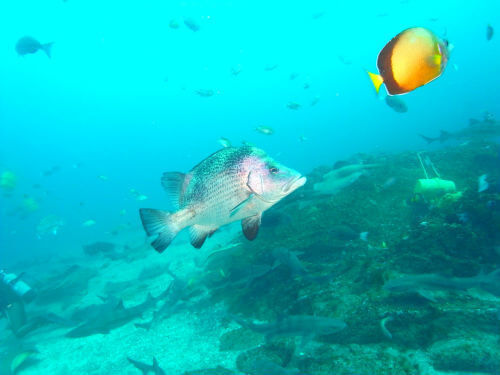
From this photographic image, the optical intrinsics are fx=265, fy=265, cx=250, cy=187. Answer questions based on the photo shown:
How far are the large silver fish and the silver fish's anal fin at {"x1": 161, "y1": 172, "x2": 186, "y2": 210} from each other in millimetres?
43

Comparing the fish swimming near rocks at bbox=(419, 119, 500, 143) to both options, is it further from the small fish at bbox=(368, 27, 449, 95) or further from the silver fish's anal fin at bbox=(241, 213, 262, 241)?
the silver fish's anal fin at bbox=(241, 213, 262, 241)

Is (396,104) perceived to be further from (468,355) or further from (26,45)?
(26,45)

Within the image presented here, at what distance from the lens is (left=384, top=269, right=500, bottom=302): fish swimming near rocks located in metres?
3.18

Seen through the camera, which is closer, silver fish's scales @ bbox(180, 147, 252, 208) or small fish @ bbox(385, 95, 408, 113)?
silver fish's scales @ bbox(180, 147, 252, 208)

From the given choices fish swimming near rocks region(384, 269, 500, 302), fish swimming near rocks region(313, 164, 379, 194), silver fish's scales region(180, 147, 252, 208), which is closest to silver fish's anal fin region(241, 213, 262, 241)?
silver fish's scales region(180, 147, 252, 208)

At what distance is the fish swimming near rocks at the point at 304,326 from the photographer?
3229 mm

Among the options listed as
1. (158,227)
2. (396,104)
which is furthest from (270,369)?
(396,104)

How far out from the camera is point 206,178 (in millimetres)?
2273

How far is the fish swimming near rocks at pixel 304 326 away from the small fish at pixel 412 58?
2726mm

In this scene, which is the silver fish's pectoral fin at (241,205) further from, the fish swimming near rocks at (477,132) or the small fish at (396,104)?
the fish swimming near rocks at (477,132)

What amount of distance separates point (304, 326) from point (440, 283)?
1.80 meters

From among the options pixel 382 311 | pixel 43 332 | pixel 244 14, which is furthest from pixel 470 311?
pixel 244 14

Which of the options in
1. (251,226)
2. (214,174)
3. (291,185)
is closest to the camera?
(291,185)

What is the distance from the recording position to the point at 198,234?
2375 millimetres
